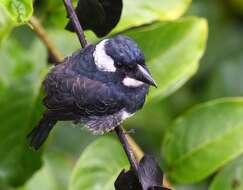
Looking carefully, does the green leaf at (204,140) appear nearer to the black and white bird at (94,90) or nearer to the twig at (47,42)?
the black and white bird at (94,90)

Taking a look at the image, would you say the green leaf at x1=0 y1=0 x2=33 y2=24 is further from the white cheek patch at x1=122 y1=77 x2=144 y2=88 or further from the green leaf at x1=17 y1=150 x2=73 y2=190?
the green leaf at x1=17 y1=150 x2=73 y2=190

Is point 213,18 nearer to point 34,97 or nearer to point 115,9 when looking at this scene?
point 34,97

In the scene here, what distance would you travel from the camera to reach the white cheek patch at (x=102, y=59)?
1703mm

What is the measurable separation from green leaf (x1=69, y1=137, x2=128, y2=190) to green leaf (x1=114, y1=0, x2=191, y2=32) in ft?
1.08

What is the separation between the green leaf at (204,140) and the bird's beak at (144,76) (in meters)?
0.39

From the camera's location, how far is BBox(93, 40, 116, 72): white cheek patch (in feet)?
5.59

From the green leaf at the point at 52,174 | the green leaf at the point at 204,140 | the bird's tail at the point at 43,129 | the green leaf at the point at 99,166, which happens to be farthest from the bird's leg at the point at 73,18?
the green leaf at the point at 52,174

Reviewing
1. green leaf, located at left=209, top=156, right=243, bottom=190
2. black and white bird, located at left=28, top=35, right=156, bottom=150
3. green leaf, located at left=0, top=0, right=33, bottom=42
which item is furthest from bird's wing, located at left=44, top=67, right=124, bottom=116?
green leaf, located at left=209, top=156, right=243, bottom=190

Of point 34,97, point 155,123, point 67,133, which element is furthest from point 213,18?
point 34,97

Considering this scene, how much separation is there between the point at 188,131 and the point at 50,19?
519 mm

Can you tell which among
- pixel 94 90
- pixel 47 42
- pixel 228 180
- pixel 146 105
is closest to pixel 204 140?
pixel 228 180

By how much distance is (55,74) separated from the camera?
176 centimetres

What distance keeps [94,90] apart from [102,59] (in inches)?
3.5

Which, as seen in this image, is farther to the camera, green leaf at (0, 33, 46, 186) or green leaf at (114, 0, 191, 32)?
green leaf at (0, 33, 46, 186)
